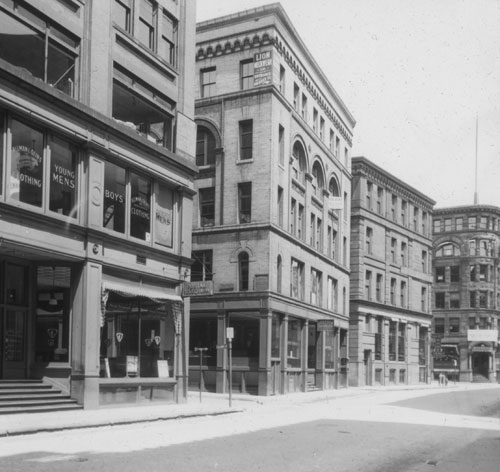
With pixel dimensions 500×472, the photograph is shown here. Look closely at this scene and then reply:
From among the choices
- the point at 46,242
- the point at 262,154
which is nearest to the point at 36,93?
the point at 46,242

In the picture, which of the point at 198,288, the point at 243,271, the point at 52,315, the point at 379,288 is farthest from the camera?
the point at 379,288

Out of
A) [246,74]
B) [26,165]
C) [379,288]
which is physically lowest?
[379,288]

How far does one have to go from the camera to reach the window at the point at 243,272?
38469mm

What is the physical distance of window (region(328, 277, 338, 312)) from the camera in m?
49.5

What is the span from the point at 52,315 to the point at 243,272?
17.0 metres

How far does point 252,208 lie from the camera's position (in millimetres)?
38781

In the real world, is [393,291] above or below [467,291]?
below

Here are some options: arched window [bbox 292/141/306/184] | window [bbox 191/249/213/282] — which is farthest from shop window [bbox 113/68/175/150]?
arched window [bbox 292/141/306/184]

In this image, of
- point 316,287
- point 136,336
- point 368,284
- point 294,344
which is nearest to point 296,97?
point 316,287

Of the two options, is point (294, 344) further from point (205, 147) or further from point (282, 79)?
point (282, 79)

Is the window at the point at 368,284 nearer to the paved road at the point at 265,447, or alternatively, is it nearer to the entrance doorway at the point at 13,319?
the paved road at the point at 265,447

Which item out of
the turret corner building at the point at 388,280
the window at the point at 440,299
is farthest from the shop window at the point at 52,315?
the window at the point at 440,299

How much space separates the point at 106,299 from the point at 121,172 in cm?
439

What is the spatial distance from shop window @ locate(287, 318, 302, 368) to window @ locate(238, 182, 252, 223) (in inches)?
261
